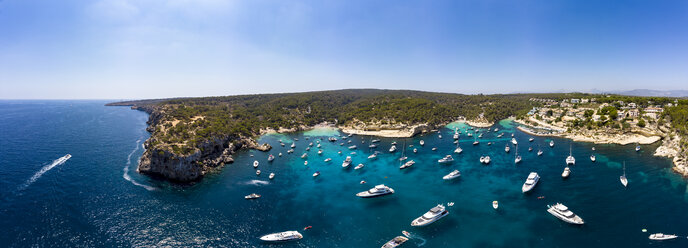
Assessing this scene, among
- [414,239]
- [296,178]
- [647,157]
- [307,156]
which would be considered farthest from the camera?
[307,156]

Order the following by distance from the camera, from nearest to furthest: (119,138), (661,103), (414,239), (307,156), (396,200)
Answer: (414,239), (396,200), (307,156), (119,138), (661,103)

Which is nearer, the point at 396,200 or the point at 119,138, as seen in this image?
the point at 396,200

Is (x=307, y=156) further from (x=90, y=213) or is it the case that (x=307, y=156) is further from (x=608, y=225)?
(x=608, y=225)

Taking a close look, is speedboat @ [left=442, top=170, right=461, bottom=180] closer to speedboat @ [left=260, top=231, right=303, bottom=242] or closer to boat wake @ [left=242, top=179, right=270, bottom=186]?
speedboat @ [left=260, top=231, right=303, bottom=242]

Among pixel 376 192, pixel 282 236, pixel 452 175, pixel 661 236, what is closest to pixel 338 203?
pixel 376 192

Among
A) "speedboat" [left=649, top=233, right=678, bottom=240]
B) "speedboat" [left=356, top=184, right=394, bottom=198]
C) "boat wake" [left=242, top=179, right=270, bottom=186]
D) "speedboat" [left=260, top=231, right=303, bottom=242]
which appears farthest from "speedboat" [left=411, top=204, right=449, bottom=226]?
"boat wake" [left=242, top=179, right=270, bottom=186]

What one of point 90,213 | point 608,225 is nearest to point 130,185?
point 90,213

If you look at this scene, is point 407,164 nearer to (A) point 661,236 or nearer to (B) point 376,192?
(B) point 376,192
